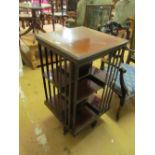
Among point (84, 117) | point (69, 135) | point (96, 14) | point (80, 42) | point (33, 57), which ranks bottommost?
point (69, 135)

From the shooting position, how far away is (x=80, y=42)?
116cm

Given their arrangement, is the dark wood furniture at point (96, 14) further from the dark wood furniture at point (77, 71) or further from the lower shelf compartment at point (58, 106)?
the lower shelf compartment at point (58, 106)

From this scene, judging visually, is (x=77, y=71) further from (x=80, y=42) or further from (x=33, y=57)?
(x=33, y=57)

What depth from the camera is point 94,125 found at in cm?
166

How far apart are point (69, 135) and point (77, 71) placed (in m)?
0.83

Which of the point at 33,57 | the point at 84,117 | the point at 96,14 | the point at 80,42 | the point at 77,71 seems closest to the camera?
the point at 77,71

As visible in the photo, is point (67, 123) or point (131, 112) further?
point (131, 112)

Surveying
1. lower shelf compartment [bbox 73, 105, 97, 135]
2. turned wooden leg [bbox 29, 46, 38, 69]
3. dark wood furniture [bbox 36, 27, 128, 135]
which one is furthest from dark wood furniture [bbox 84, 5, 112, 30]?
lower shelf compartment [bbox 73, 105, 97, 135]

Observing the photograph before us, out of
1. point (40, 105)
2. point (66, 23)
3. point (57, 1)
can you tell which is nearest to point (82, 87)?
point (40, 105)

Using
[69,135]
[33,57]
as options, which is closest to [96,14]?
[33,57]

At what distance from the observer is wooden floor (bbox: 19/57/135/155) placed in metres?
1.43

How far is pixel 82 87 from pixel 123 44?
1.59 ft

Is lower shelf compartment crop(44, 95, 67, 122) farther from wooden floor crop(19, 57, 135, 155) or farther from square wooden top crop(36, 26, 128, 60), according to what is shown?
square wooden top crop(36, 26, 128, 60)
